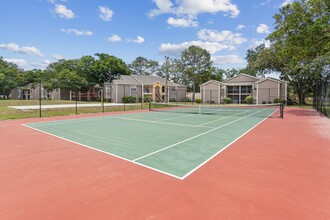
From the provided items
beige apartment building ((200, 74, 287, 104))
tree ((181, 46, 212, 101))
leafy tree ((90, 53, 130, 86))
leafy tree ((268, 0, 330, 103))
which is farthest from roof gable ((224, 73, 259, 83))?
leafy tree ((268, 0, 330, 103))

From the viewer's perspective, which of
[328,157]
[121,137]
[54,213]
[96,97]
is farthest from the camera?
[96,97]

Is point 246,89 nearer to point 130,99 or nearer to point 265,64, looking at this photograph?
point 265,64

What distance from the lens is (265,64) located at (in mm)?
38688

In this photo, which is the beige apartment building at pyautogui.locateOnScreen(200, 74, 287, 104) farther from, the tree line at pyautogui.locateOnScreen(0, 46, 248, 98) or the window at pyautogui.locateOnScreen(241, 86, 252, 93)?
the tree line at pyautogui.locateOnScreen(0, 46, 248, 98)

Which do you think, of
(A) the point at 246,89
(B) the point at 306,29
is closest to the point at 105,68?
(A) the point at 246,89

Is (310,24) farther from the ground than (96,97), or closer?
farther from the ground

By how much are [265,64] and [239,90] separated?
7.04 m

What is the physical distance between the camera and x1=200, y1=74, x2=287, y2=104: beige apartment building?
37812 mm

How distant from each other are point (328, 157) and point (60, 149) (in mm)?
7962

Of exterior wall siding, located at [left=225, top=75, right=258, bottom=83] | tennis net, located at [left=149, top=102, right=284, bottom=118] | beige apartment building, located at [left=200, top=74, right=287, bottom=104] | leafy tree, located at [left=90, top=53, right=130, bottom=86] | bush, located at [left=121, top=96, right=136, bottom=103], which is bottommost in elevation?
tennis net, located at [left=149, top=102, right=284, bottom=118]

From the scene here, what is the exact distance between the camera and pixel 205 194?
3.71 meters

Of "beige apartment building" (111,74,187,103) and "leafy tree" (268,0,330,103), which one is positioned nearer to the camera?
"leafy tree" (268,0,330,103)

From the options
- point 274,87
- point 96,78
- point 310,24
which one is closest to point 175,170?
point 310,24

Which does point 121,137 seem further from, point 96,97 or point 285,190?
point 96,97
